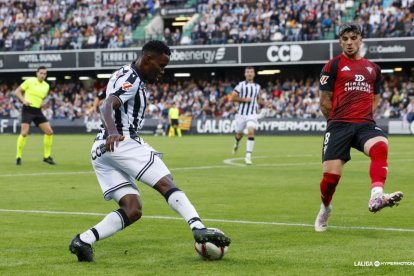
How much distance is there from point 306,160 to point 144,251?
15.9 m

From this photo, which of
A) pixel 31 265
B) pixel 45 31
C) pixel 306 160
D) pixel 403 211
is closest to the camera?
pixel 31 265

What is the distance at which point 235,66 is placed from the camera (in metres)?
54.4

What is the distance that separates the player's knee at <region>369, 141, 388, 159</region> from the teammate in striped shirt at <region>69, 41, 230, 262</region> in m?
2.59

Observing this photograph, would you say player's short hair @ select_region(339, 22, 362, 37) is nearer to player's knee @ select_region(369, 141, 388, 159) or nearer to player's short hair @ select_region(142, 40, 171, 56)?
player's knee @ select_region(369, 141, 388, 159)

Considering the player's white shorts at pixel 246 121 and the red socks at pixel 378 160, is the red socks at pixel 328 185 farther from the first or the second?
the player's white shorts at pixel 246 121

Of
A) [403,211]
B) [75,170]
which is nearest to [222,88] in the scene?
[75,170]

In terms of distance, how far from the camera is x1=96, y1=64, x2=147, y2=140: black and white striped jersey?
26.6ft

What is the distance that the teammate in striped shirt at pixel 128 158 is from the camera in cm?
791

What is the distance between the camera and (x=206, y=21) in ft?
177

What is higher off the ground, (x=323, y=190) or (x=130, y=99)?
(x=130, y=99)

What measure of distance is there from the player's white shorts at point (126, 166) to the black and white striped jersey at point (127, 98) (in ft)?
0.42

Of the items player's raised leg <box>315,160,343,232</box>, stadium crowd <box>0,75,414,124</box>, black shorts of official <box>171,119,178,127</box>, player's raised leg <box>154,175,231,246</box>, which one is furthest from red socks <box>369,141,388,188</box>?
black shorts of official <box>171,119,178,127</box>

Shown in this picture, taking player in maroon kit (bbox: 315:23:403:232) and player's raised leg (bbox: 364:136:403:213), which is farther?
player in maroon kit (bbox: 315:23:403:232)

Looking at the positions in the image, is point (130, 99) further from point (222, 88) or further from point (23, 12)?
point (23, 12)
